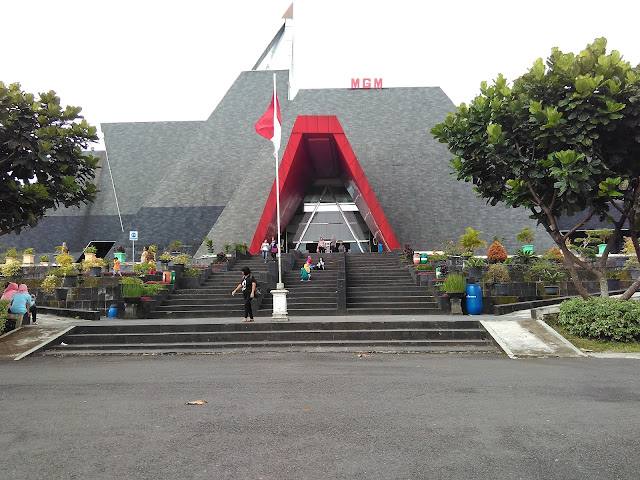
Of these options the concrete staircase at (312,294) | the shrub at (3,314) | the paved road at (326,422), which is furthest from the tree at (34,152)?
the concrete staircase at (312,294)

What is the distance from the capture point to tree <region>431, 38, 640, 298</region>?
36.9 ft

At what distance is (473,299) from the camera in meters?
16.3

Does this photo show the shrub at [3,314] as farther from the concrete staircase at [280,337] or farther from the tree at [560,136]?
the tree at [560,136]

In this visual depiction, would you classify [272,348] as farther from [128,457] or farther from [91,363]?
[128,457]

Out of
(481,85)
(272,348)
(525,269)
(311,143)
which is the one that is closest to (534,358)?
(272,348)

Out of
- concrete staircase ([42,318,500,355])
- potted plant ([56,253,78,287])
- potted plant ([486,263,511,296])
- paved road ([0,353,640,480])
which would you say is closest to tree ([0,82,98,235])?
concrete staircase ([42,318,500,355])

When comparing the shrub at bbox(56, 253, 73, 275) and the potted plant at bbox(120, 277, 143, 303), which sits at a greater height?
the shrub at bbox(56, 253, 73, 275)

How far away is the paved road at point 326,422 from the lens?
456 cm

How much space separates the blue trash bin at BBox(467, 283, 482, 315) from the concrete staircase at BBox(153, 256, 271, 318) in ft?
20.7

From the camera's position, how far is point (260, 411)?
21.0 ft

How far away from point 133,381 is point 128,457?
3809mm

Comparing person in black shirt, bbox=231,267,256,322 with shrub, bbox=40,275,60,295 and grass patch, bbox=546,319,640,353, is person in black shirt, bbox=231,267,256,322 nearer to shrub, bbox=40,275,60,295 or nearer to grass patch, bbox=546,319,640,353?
grass patch, bbox=546,319,640,353

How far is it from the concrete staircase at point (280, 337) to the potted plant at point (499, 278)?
19.7 ft

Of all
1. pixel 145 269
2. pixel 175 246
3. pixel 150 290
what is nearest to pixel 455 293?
pixel 150 290
